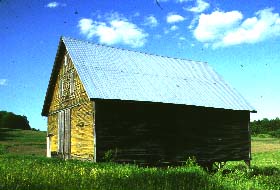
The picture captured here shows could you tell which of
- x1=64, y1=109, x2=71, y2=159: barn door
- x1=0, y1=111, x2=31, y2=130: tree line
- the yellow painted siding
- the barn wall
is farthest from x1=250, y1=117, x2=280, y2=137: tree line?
x1=64, y1=109, x2=71, y2=159: barn door

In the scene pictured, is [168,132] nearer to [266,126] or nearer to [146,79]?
[146,79]

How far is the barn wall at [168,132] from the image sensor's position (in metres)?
19.3

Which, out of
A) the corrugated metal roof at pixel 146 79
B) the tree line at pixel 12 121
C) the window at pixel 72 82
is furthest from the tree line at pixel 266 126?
the window at pixel 72 82

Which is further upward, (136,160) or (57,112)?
(57,112)

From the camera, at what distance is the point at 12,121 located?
89438 mm

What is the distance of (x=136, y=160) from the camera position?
19891 millimetres

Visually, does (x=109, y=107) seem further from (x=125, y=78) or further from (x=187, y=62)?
(x=187, y=62)

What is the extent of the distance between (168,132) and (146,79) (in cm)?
345

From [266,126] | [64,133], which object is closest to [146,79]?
[64,133]

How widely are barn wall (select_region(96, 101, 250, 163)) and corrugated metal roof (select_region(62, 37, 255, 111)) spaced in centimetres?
56

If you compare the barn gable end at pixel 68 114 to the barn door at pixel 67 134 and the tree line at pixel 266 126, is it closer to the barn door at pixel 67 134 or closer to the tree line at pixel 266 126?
the barn door at pixel 67 134

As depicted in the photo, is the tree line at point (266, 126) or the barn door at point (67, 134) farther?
the tree line at point (266, 126)

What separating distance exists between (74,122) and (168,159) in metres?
5.90

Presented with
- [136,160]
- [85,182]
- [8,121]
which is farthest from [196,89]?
[8,121]
